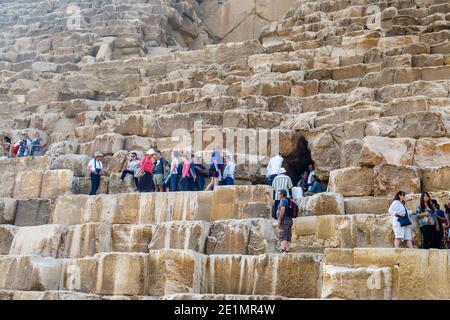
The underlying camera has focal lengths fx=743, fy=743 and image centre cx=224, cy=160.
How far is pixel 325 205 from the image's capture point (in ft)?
37.7

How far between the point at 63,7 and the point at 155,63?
893 centimetres

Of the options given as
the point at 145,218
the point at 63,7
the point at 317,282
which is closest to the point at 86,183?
the point at 145,218

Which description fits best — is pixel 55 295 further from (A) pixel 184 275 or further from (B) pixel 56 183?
(B) pixel 56 183

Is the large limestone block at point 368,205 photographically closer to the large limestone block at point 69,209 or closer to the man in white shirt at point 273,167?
the man in white shirt at point 273,167

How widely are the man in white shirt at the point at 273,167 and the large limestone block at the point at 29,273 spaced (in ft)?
13.8

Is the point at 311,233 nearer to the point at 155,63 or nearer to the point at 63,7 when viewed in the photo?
the point at 155,63

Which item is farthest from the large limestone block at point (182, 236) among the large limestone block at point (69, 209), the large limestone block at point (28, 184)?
the large limestone block at point (28, 184)

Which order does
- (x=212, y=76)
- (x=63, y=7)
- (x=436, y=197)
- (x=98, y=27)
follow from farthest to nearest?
(x=63, y=7) → (x=98, y=27) → (x=212, y=76) → (x=436, y=197)

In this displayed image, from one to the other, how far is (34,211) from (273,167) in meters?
4.61

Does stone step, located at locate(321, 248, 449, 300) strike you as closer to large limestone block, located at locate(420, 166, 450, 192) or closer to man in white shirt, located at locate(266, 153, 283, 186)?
large limestone block, located at locate(420, 166, 450, 192)

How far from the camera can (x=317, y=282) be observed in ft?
31.9

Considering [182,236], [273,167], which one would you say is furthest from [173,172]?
[182,236]

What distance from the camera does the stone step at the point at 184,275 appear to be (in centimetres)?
981

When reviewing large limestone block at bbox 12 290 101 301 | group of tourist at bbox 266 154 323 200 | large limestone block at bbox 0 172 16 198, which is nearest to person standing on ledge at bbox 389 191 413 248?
group of tourist at bbox 266 154 323 200
